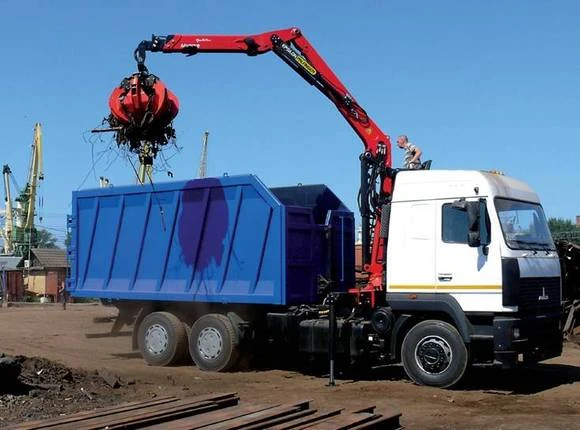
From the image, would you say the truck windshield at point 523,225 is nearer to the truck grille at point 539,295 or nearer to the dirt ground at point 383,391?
the truck grille at point 539,295

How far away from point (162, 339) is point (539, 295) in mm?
6564

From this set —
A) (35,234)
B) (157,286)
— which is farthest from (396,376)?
(35,234)

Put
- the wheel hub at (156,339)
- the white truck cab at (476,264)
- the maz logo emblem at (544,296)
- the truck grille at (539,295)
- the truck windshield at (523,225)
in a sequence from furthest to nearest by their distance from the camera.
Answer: the wheel hub at (156,339), the maz logo emblem at (544,296), the truck windshield at (523,225), the truck grille at (539,295), the white truck cab at (476,264)

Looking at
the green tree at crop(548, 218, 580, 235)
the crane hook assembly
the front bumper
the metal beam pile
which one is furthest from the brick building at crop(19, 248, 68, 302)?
the metal beam pile

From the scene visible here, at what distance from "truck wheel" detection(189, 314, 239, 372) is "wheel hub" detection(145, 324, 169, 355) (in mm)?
587

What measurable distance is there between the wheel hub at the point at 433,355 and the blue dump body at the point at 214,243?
2343 millimetres

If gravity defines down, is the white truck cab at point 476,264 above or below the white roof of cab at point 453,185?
below

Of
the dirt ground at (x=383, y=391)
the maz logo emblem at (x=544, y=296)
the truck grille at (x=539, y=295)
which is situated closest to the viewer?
the dirt ground at (x=383, y=391)

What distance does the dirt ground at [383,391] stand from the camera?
871cm

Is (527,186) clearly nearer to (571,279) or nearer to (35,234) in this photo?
(571,279)

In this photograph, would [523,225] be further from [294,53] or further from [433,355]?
[294,53]

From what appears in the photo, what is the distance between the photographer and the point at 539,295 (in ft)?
35.0

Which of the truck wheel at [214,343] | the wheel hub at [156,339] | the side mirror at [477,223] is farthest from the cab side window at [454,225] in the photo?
the wheel hub at [156,339]

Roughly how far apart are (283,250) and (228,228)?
4.06ft
